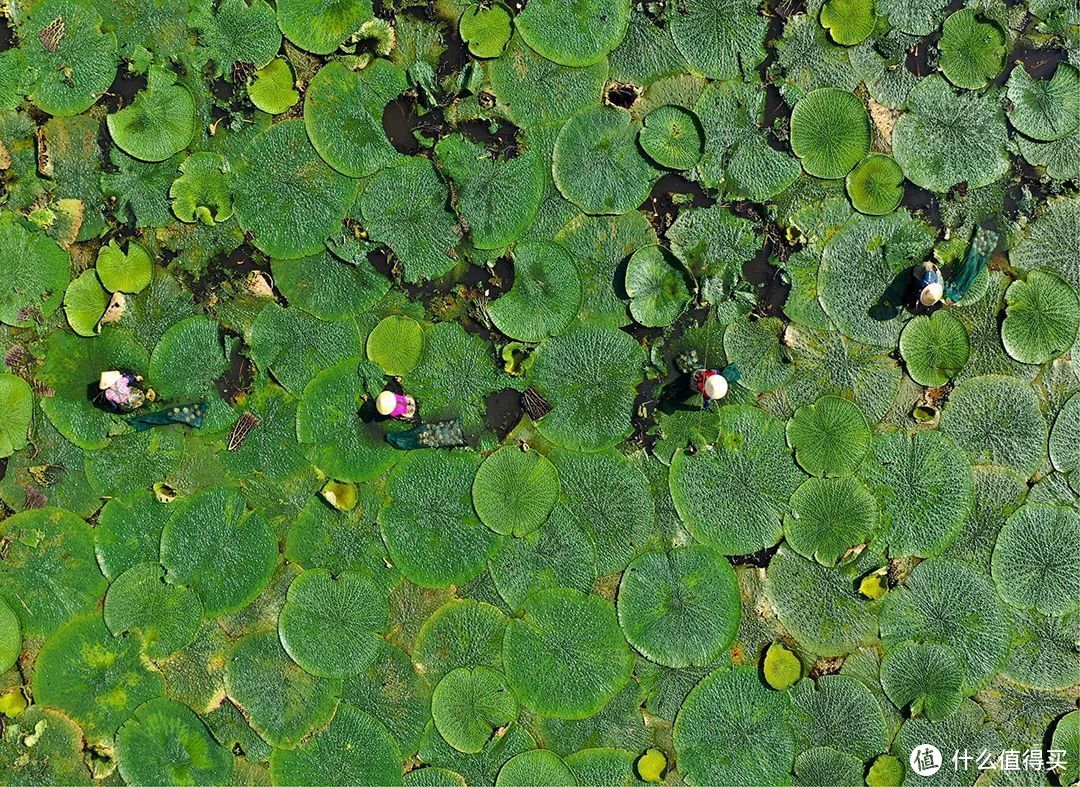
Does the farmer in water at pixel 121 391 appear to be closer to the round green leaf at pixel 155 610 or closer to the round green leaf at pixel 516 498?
the round green leaf at pixel 155 610

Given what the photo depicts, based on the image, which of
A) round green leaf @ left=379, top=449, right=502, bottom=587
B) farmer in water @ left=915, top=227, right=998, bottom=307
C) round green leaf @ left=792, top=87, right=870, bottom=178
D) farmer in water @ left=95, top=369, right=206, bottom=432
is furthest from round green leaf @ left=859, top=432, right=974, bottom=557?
farmer in water @ left=95, top=369, right=206, bottom=432

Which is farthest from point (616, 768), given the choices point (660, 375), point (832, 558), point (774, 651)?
point (660, 375)

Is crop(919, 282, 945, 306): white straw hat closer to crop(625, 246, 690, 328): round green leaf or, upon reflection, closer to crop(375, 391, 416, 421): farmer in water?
crop(625, 246, 690, 328): round green leaf

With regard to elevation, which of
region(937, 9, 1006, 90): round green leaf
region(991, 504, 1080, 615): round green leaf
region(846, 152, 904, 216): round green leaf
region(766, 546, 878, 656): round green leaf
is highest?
region(937, 9, 1006, 90): round green leaf

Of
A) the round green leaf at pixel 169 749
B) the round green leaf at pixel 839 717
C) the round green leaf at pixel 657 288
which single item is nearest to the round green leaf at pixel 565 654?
the round green leaf at pixel 839 717

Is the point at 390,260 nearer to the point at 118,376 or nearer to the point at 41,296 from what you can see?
the point at 118,376
